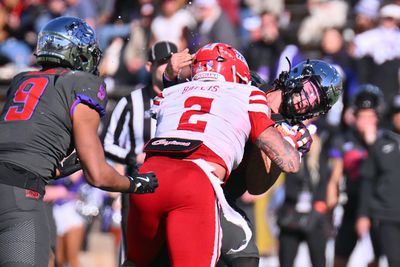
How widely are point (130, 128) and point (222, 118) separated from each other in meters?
2.41

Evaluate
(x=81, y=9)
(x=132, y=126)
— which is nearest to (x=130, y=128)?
(x=132, y=126)

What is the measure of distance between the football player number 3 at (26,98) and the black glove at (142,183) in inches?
26.1

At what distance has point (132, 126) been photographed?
26.1ft

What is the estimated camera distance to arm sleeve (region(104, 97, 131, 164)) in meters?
7.97

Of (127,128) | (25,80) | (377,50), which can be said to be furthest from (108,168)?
(377,50)

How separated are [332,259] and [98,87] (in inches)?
278

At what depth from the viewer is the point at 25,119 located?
5.36 m

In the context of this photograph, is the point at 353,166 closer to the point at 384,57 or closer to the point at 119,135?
the point at 384,57

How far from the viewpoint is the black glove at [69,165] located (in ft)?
18.8

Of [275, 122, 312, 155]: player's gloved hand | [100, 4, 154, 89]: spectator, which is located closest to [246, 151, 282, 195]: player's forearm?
[275, 122, 312, 155]: player's gloved hand

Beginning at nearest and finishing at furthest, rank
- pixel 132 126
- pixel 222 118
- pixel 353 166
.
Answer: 1. pixel 222 118
2. pixel 132 126
3. pixel 353 166

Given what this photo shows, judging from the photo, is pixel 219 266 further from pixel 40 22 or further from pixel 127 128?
pixel 40 22

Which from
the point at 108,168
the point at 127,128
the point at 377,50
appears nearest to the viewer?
the point at 108,168

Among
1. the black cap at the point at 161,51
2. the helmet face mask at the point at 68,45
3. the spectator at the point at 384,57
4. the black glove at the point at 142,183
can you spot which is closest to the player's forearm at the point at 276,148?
the black glove at the point at 142,183
